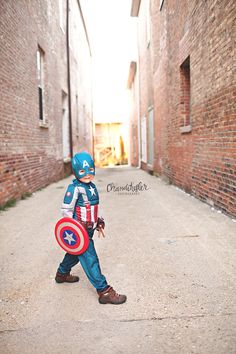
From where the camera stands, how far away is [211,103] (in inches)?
241

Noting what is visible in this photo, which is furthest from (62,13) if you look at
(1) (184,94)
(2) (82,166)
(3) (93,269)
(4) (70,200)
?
(3) (93,269)

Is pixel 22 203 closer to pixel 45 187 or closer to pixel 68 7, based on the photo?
pixel 45 187

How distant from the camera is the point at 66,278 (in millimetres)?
3174

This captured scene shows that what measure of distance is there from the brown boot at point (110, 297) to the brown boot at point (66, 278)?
0.50 metres

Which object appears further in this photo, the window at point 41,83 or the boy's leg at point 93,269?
the window at point 41,83

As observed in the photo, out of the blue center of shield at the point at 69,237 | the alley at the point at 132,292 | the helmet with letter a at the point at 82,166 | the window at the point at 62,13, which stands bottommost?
the alley at the point at 132,292

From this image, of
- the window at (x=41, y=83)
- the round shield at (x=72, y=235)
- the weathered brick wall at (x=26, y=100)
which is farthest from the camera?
the window at (x=41, y=83)

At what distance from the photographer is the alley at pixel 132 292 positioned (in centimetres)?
220

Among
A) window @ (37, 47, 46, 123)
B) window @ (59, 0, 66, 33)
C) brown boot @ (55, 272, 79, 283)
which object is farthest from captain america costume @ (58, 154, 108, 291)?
window @ (59, 0, 66, 33)

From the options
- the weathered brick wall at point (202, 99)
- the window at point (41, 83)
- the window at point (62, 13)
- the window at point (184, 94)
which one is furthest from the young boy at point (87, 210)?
the window at point (62, 13)

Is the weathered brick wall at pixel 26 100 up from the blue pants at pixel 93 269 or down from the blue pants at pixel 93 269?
up

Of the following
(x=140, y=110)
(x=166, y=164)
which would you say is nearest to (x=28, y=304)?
(x=166, y=164)

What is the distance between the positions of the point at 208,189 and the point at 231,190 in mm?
1208

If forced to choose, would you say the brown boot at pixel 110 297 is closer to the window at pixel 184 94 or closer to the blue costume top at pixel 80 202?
the blue costume top at pixel 80 202
